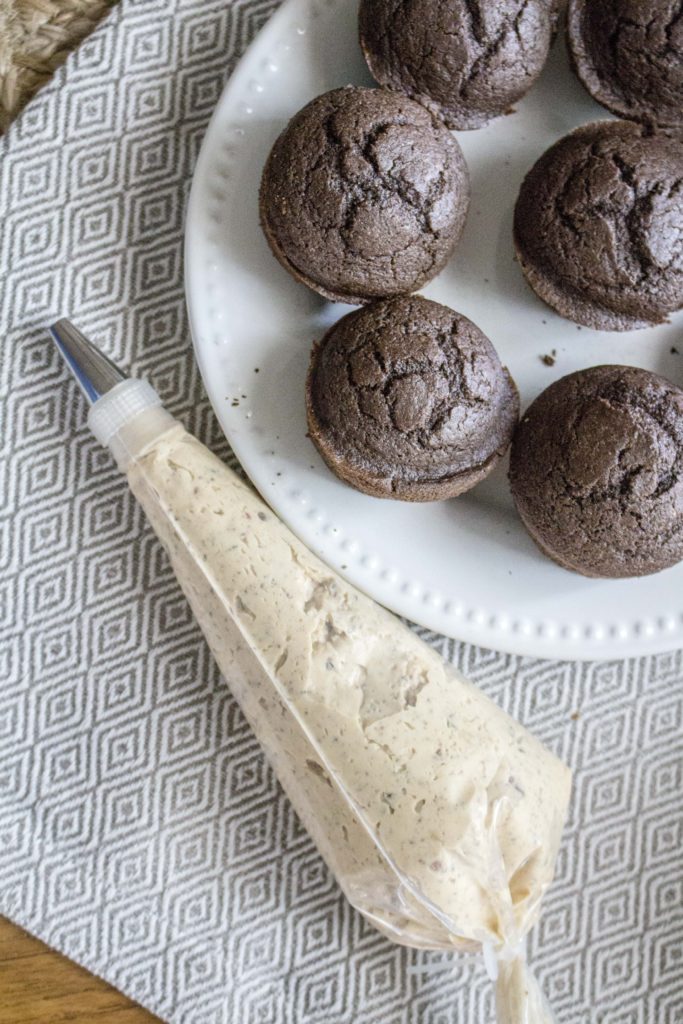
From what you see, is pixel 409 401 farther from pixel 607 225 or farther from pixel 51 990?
pixel 51 990

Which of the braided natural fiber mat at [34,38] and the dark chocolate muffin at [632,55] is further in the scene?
the braided natural fiber mat at [34,38]

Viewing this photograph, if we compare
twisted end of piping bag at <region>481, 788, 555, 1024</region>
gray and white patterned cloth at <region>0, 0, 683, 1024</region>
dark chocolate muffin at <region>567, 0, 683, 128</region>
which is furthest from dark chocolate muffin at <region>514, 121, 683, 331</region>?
twisted end of piping bag at <region>481, 788, 555, 1024</region>

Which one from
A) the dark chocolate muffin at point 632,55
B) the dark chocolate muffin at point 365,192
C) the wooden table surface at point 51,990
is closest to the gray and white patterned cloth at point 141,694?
the wooden table surface at point 51,990

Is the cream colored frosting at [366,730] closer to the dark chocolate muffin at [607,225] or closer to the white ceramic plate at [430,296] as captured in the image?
the white ceramic plate at [430,296]

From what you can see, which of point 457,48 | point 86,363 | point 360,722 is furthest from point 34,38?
point 360,722

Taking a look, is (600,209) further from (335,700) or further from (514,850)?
(514,850)

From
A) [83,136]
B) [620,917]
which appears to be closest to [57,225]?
[83,136]
